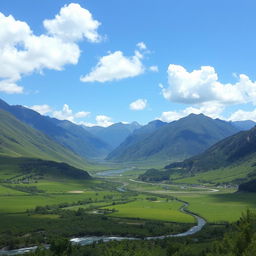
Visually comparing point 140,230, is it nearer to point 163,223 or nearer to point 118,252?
point 163,223

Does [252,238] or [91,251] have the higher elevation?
[252,238]

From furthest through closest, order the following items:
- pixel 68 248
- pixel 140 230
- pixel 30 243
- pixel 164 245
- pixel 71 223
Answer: pixel 71 223 → pixel 140 230 → pixel 30 243 → pixel 164 245 → pixel 68 248

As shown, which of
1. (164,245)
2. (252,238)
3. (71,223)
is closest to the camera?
(252,238)

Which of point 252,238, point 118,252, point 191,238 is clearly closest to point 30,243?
point 191,238

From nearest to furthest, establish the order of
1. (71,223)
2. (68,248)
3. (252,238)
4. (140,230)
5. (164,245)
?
(252,238)
(68,248)
(164,245)
(140,230)
(71,223)

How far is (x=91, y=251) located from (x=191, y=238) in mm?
48791

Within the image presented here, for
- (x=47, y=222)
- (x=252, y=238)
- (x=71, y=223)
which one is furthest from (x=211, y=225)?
(x=252, y=238)

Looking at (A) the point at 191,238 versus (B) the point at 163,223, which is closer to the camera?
(A) the point at 191,238

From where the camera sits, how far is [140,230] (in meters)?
180

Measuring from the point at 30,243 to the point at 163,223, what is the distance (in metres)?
71.2

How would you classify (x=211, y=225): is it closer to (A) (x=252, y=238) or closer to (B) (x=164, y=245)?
(B) (x=164, y=245)

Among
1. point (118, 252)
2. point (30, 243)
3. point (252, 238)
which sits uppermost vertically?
point (252, 238)

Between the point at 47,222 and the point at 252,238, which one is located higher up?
the point at 252,238

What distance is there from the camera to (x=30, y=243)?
159250 mm
